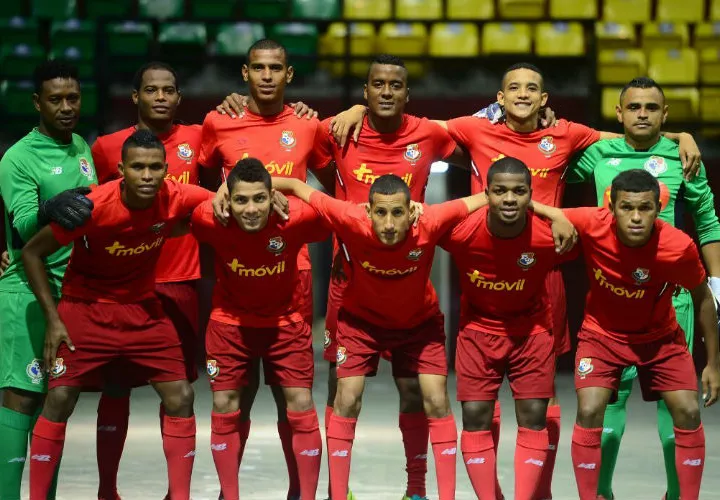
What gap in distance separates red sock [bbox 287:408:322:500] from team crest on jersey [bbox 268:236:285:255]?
72 cm

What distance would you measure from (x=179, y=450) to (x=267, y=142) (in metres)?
1.56

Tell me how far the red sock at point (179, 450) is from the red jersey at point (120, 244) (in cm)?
58

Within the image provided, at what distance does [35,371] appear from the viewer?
224 inches

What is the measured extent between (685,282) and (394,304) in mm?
1265

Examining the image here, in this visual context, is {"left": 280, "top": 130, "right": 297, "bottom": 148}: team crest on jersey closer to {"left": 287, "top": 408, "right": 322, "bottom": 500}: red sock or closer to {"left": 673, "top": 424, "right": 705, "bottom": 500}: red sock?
{"left": 287, "top": 408, "right": 322, "bottom": 500}: red sock

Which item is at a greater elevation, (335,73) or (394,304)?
(335,73)

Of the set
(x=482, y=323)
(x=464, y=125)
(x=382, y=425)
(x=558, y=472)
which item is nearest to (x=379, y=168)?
(x=464, y=125)

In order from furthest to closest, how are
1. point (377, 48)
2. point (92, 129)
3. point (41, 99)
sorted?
point (377, 48) → point (92, 129) → point (41, 99)

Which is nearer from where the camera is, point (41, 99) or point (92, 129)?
point (41, 99)

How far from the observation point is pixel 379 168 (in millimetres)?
6176

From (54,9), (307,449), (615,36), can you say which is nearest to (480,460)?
(307,449)

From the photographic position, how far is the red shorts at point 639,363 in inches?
221

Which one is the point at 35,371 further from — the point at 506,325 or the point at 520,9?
the point at 520,9

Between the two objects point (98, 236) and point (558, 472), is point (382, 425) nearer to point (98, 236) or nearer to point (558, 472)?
point (558, 472)
